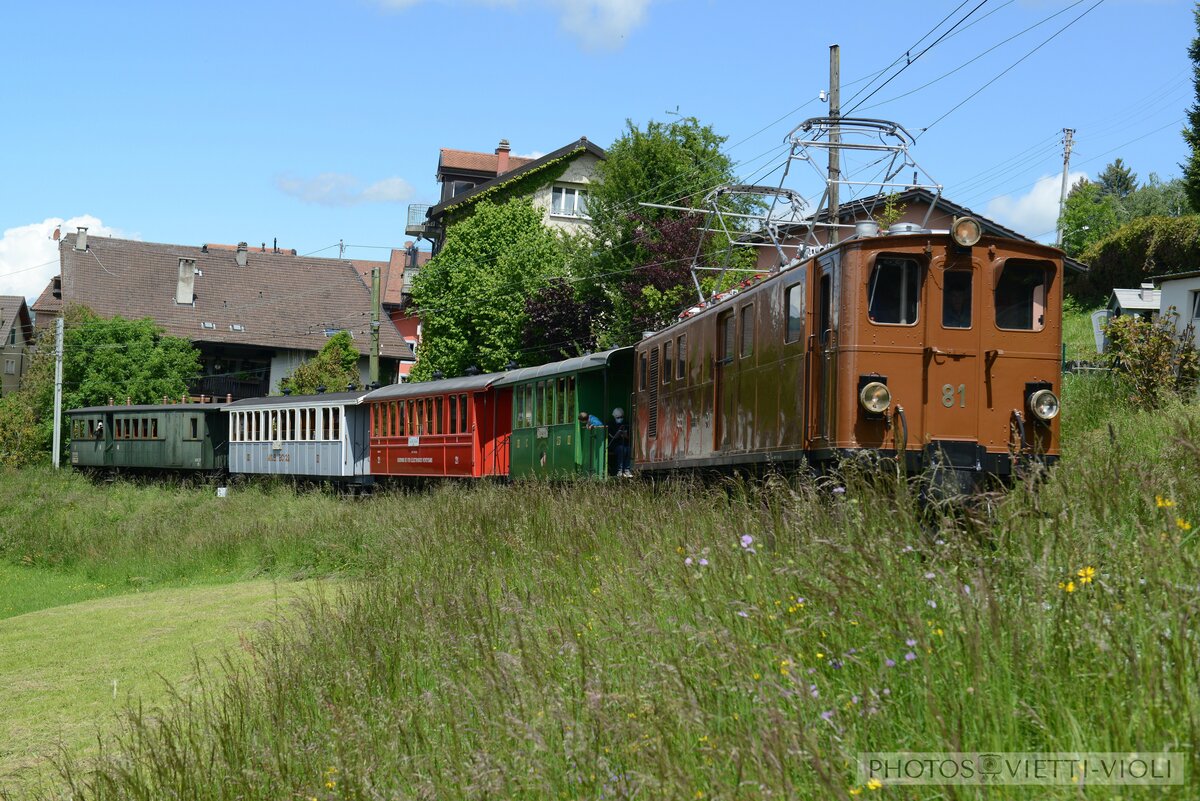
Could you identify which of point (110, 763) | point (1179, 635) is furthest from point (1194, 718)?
point (110, 763)

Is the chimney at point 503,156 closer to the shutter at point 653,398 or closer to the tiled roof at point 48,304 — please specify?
the tiled roof at point 48,304

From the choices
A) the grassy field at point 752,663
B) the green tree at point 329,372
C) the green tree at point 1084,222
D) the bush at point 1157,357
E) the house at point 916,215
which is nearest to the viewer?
the grassy field at point 752,663

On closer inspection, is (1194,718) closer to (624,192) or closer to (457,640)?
(457,640)

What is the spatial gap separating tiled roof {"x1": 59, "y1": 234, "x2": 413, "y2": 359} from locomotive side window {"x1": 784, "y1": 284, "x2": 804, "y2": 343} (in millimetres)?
57435

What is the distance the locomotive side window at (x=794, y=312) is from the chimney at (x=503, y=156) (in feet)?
203

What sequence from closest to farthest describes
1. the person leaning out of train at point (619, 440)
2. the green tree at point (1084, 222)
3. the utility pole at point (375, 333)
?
1. the person leaning out of train at point (619, 440)
2. the utility pole at point (375, 333)
3. the green tree at point (1084, 222)

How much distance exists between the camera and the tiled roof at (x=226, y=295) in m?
68.7

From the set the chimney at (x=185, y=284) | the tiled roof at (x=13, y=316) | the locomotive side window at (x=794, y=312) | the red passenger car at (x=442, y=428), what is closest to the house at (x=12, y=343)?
the tiled roof at (x=13, y=316)

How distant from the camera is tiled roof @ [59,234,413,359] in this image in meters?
68.7

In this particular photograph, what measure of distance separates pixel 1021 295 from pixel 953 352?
0.95 m

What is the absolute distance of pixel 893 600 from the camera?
14.5ft

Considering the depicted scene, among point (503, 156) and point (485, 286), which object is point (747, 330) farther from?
point (503, 156)

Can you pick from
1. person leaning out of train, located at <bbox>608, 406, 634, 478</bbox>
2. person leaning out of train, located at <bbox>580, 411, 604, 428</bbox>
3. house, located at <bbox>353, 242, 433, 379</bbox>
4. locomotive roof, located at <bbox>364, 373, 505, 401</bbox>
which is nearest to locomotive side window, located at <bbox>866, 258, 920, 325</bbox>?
person leaning out of train, located at <bbox>608, 406, 634, 478</bbox>

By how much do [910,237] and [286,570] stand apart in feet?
34.8
